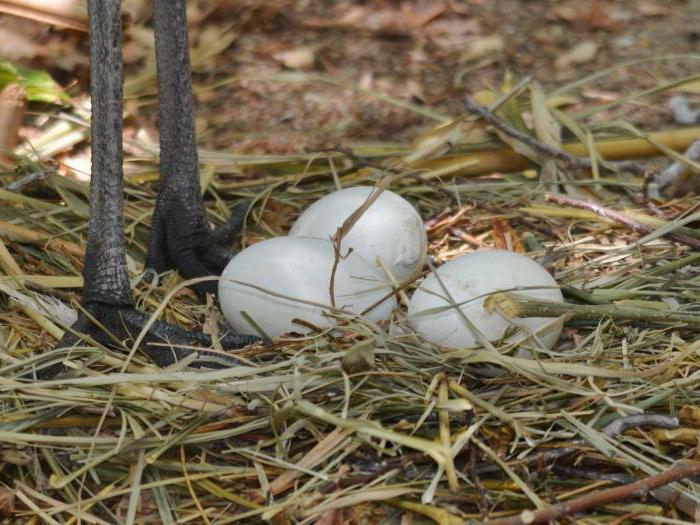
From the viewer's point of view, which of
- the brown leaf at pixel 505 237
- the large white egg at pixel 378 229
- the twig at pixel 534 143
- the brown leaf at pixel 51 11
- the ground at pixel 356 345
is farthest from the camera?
the brown leaf at pixel 51 11

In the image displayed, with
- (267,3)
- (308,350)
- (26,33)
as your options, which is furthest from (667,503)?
(267,3)

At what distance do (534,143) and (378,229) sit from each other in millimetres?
659

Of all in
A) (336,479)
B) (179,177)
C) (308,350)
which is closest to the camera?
(336,479)

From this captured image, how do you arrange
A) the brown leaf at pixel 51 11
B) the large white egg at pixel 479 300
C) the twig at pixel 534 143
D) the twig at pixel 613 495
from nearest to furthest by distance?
the twig at pixel 613 495 → the large white egg at pixel 479 300 → the twig at pixel 534 143 → the brown leaf at pixel 51 11

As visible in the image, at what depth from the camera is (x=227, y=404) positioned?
166 centimetres

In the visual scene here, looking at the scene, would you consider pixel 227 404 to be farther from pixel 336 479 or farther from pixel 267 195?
pixel 267 195

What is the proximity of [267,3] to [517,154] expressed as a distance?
1.30 metres

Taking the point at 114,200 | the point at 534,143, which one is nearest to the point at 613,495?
the point at 114,200

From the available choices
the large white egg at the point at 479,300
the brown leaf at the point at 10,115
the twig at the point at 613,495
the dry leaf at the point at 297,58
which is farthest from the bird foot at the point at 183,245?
the dry leaf at the point at 297,58

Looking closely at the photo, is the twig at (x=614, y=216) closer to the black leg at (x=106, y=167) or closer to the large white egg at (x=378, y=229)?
the large white egg at (x=378, y=229)

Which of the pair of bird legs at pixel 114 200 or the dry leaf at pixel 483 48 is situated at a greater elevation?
the pair of bird legs at pixel 114 200

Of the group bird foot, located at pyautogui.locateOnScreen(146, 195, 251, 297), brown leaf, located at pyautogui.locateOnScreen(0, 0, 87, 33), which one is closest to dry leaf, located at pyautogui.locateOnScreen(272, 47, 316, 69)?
brown leaf, located at pyautogui.locateOnScreen(0, 0, 87, 33)

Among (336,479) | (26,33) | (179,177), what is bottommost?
(336,479)

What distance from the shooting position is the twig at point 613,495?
4.71 ft
